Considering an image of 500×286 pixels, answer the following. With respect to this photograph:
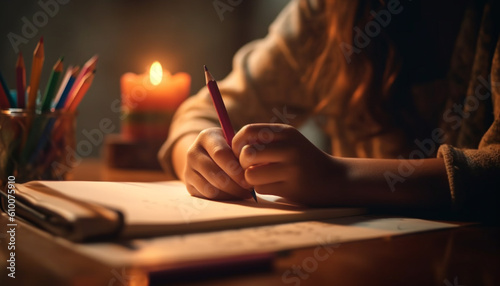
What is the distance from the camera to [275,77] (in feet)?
3.11

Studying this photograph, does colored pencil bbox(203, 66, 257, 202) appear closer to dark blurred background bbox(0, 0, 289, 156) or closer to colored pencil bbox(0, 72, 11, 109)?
colored pencil bbox(0, 72, 11, 109)

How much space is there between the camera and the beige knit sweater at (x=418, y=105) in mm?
510

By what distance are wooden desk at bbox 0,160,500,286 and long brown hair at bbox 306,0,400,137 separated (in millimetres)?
376

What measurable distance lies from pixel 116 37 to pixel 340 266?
4.54 feet

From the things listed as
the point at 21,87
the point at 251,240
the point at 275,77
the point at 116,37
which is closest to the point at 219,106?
the point at 251,240

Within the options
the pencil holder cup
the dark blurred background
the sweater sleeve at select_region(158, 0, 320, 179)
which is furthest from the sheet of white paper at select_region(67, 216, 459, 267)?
the dark blurred background

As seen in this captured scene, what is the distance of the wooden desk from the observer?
1.05 ft

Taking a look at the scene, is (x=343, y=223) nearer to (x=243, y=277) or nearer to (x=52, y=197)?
(x=243, y=277)

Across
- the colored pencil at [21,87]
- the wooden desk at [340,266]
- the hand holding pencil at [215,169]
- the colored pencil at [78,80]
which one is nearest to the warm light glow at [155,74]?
the colored pencil at [78,80]

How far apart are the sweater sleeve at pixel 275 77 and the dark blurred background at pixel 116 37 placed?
1.55 feet

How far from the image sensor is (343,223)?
0.45 m

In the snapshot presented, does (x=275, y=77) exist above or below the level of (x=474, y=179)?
above

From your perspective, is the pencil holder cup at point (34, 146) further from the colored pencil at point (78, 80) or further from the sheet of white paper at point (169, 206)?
the sheet of white paper at point (169, 206)

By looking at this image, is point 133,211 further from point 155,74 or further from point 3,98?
point 155,74
